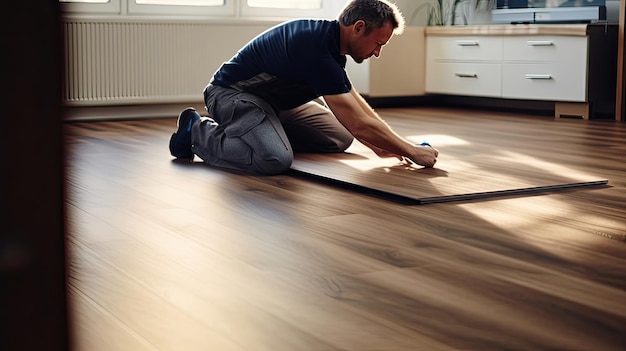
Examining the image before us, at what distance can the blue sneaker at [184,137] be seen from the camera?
12.0 ft

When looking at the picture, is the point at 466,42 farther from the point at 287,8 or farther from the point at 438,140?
the point at 438,140

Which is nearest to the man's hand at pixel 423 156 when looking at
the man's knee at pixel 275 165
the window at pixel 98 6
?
the man's knee at pixel 275 165

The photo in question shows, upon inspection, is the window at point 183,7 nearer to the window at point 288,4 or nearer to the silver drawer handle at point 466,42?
the window at point 288,4

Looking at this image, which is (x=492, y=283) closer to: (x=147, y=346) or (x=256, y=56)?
(x=147, y=346)

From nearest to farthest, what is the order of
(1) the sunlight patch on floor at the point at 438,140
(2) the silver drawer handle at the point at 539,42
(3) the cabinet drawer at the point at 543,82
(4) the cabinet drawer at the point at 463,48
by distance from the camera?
1. (1) the sunlight patch on floor at the point at 438,140
2. (3) the cabinet drawer at the point at 543,82
3. (2) the silver drawer handle at the point at 539,42
4. (4) the cabinet drawer at the point at 463,48

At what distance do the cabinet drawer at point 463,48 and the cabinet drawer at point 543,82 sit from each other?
161mm

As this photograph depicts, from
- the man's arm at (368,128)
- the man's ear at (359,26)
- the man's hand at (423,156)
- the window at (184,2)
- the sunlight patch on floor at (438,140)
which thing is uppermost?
the window at (184,2)

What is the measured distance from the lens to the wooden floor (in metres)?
1.37

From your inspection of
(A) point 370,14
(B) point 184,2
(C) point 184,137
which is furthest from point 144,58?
(A) point 370,14

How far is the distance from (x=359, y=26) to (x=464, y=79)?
344 centimetres

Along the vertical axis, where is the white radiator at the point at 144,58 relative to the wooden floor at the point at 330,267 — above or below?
above

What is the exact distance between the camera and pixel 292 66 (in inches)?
129

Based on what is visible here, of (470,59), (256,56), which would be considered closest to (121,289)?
(256,56)

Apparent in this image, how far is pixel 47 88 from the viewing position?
0.41 m
